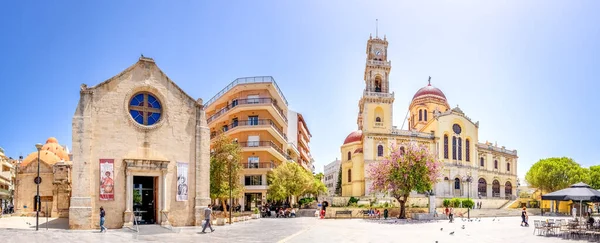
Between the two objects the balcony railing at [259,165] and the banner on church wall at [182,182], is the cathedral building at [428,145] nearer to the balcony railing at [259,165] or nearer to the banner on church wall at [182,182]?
the balcony railing at [259,165]

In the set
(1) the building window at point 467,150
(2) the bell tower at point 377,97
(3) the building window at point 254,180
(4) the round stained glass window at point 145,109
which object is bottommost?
(3) the building window at point 254,180

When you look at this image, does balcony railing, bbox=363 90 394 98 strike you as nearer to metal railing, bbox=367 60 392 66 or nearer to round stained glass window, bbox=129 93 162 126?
metal railing, bbox=367 60 392 66

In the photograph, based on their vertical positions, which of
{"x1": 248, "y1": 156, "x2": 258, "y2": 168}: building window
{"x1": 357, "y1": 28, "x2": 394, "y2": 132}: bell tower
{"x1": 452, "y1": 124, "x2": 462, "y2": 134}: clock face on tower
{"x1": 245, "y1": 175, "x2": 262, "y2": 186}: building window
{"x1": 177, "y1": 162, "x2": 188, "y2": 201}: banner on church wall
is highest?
{"x1": 357, "y1": 28, "x2": 394, "y2": 132}: bell tower

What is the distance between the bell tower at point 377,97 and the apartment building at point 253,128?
17.3 meters

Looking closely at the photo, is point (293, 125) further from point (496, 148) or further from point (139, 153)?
point (139, 153)

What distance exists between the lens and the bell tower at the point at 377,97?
68.4 metres

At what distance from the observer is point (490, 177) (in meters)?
76.2

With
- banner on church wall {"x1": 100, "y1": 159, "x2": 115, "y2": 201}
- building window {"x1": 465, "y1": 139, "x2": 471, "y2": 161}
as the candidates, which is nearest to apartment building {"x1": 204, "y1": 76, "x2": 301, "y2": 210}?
banner on church wall {"x1": 100, "y1": 159, "x2": 115, "y2": 201}

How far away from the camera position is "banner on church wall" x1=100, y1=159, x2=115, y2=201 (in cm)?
2633

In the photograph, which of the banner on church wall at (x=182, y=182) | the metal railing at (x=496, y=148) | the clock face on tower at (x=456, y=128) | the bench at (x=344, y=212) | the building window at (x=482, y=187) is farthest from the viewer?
the metal railing at (x=496, y=148)

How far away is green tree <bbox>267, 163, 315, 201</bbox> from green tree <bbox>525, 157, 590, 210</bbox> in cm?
4023

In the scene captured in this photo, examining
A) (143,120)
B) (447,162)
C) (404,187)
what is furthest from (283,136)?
(143,120)

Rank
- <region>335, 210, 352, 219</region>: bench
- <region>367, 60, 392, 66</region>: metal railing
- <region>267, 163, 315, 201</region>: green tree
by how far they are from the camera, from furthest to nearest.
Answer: <region>367, 60, 392, 66</region>: metal railing
<region>267, 163, 315, 201</region>: green tree
<region>335, 210, 352, 219</region>: bench

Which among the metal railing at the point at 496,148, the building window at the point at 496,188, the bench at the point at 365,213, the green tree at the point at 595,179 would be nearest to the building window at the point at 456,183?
the metal railing at the point at 496,148
